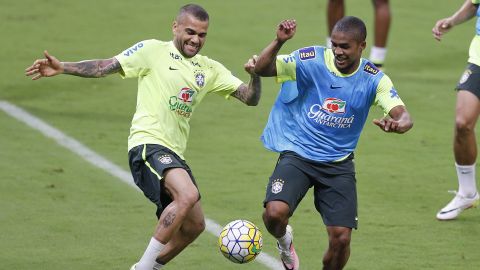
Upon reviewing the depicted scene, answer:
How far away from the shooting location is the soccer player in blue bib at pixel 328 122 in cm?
906

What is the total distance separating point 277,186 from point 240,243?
0.55 meters

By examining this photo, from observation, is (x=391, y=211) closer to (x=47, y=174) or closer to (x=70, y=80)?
(x=47, y=174)

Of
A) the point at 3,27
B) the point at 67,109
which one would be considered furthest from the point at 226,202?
the point at 3,27

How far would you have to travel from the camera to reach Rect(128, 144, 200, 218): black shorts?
9.07 m

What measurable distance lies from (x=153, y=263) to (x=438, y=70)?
1026cm

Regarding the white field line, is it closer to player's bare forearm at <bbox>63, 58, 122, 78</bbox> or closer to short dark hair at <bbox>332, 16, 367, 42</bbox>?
player's bare forearm at <bbox>63, 58, 122, 78</bbox>

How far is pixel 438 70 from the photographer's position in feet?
60.0

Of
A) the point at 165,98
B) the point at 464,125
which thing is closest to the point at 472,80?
the point at 464,125

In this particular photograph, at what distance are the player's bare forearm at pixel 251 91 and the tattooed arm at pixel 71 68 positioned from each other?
1034 millimetres

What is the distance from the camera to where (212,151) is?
14.1 m

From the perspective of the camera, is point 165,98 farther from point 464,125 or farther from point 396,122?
point 464,125

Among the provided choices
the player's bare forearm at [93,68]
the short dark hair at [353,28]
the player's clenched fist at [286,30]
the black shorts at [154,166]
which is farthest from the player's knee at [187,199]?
the short dark hair at [353,28]

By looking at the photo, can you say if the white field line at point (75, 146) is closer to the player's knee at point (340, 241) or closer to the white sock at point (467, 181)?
the player's knee at point (340, 241)

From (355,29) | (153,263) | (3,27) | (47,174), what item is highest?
(355,29)
